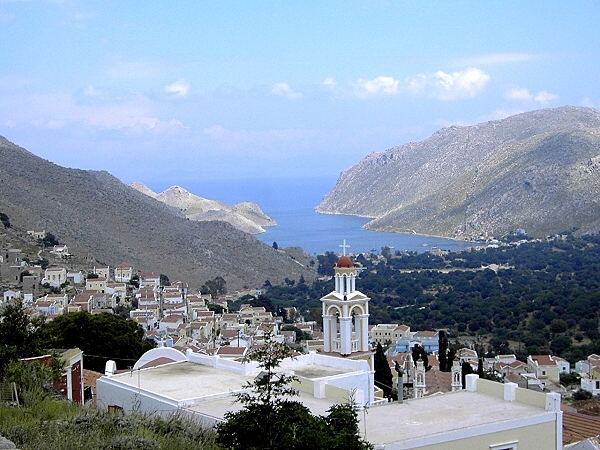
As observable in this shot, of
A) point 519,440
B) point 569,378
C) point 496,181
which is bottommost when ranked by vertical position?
point 569,378

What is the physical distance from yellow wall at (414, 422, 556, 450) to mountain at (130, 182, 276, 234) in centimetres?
9810

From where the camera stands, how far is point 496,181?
101 metres

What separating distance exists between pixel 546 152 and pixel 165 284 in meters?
63.4

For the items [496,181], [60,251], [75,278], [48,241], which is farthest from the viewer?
[496,181]

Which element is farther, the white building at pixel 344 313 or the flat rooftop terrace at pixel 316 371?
the white building at pixel 344 313

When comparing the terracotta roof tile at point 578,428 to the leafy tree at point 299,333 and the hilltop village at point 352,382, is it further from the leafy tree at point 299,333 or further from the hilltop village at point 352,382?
the leafy tree at point 299,333

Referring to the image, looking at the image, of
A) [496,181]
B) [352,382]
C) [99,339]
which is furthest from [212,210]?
[352,382]

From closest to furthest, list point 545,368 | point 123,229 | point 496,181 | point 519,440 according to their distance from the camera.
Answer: point 519,440
point 545,368
point 123,229
point 496,181

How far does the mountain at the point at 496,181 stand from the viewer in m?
90.5

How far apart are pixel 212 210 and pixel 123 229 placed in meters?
52.2

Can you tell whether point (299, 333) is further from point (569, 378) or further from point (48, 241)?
point (48, 241)

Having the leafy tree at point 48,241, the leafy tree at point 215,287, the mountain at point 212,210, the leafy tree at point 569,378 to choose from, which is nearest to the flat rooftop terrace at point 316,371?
the leafy tree at point 569,378

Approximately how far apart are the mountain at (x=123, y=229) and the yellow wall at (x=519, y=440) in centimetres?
4415

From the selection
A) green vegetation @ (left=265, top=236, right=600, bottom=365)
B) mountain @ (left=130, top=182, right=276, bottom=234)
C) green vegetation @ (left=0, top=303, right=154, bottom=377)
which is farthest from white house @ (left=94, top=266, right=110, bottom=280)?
mountain @ (left=130, top=182, right=276, bottom=234)
